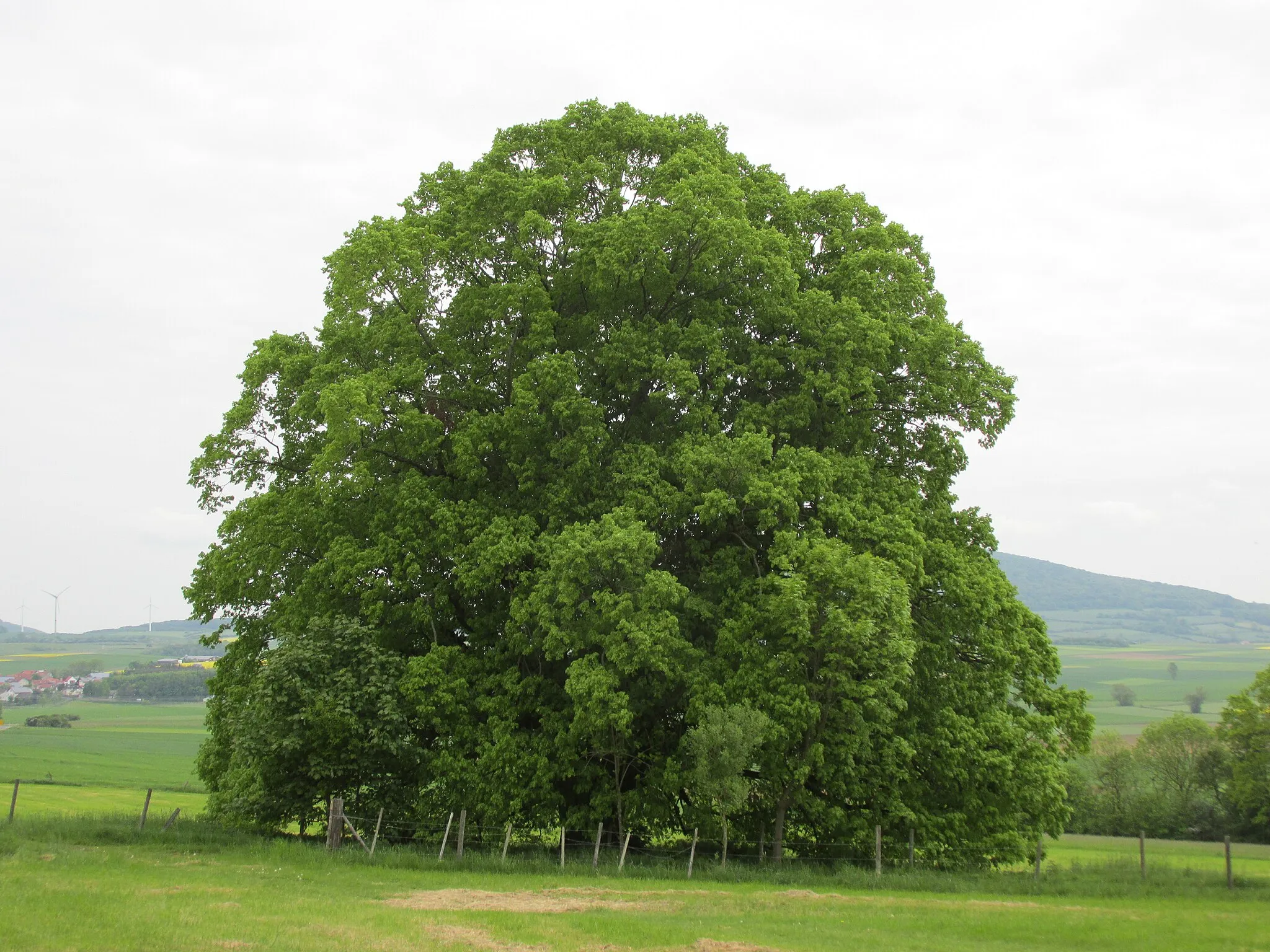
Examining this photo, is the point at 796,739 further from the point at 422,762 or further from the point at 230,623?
the point at 230,623

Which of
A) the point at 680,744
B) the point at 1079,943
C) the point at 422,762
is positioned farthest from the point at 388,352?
the point at 1079,943

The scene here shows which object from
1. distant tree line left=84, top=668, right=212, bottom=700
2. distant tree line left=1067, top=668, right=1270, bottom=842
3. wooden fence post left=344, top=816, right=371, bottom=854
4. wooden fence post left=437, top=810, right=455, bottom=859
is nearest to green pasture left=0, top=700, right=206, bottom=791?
distant tree line left=84, top=668, right=212, bottom=700

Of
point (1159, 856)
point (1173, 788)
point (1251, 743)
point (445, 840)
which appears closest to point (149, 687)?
point (1173, 788)

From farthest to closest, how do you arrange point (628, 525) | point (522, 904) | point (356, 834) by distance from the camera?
point (356, 834) → point (628, 525) → point (522, 904)

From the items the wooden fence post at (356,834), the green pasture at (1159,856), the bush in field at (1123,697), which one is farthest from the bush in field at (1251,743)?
the bush in field at (1123,697)

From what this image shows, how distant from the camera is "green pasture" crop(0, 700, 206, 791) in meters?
65.5

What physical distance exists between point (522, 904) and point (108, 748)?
83.7 m

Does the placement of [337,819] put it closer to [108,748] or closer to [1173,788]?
[1173,788]

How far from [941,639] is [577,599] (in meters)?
9.60

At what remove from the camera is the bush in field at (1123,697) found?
498ft

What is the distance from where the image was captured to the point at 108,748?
88562mm

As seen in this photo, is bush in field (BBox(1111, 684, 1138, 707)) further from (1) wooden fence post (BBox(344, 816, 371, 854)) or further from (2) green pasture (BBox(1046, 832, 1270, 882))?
(1) wooden fence post (BBox(344, 816, 371, 854))

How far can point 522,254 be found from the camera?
27.9 m

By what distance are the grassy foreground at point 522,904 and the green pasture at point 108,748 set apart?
78.2ft
